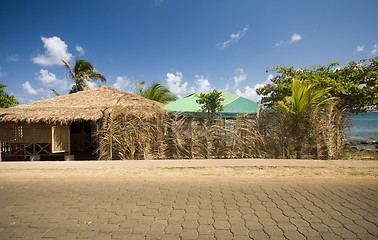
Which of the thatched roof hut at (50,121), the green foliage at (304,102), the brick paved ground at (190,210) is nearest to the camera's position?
the brick paved ground at (190,210)

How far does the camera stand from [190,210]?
12.3ft

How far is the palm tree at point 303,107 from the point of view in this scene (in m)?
8.01

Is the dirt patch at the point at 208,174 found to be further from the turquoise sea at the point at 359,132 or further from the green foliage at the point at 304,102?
the turquoise sea at the point at 359,132

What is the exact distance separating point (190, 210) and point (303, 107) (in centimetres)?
650

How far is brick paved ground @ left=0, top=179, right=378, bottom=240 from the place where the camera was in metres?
2.98

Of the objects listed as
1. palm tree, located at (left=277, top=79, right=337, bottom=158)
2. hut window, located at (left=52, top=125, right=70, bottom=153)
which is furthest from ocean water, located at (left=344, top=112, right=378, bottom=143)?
hut window, located at (left=52, top=125, right=70, bottom=153)

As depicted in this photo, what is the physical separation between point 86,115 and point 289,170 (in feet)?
27.0

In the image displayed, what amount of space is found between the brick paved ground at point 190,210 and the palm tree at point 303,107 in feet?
10.4

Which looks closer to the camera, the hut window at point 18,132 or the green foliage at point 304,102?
the green foliage at point 304,102

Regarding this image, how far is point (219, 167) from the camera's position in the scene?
6.93 meters

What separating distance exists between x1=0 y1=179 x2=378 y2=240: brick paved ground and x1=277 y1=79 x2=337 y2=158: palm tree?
3.18 m

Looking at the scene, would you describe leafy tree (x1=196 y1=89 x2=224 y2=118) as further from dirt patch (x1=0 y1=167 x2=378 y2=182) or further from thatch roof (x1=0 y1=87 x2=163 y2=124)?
dirt patch (x1=0 y1=167 x2=378 y2=182)

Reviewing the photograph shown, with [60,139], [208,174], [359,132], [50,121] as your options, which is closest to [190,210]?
[208,174]

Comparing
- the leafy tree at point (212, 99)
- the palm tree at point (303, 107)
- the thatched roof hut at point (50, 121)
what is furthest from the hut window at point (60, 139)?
the palm tree at point (303, 107)
